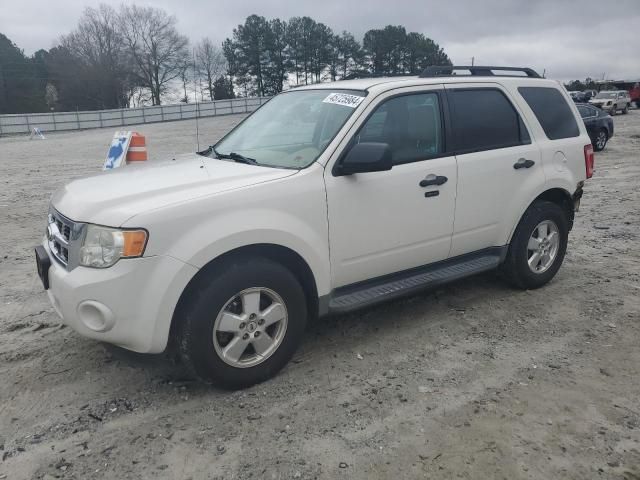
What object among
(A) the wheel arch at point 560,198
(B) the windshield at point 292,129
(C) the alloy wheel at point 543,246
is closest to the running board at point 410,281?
(C) the alloy wheel at point 543,246

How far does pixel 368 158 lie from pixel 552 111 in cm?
246

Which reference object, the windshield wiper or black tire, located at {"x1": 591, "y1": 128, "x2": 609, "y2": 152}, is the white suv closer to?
the windshield wiper

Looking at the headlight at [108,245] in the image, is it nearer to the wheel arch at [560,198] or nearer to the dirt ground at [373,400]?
the dirt ground at [373,400]

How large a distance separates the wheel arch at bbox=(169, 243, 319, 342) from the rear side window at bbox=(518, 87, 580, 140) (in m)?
2.67

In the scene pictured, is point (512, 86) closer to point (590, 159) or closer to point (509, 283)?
point (590, 159)

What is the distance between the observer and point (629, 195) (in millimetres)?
9445

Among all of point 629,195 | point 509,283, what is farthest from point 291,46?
Answer: point 509,283

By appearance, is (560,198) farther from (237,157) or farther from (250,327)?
(250,327)

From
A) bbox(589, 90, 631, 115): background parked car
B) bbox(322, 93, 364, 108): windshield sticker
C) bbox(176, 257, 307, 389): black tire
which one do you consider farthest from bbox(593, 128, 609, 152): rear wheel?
bbox(589, 90, 631, 115): background parked car

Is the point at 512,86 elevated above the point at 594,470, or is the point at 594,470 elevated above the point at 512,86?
the point at 512,86

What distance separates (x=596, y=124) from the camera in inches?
632

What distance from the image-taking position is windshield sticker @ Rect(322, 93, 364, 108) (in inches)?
147

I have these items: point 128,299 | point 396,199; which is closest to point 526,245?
point 396,199

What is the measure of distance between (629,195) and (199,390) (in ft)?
29.1
